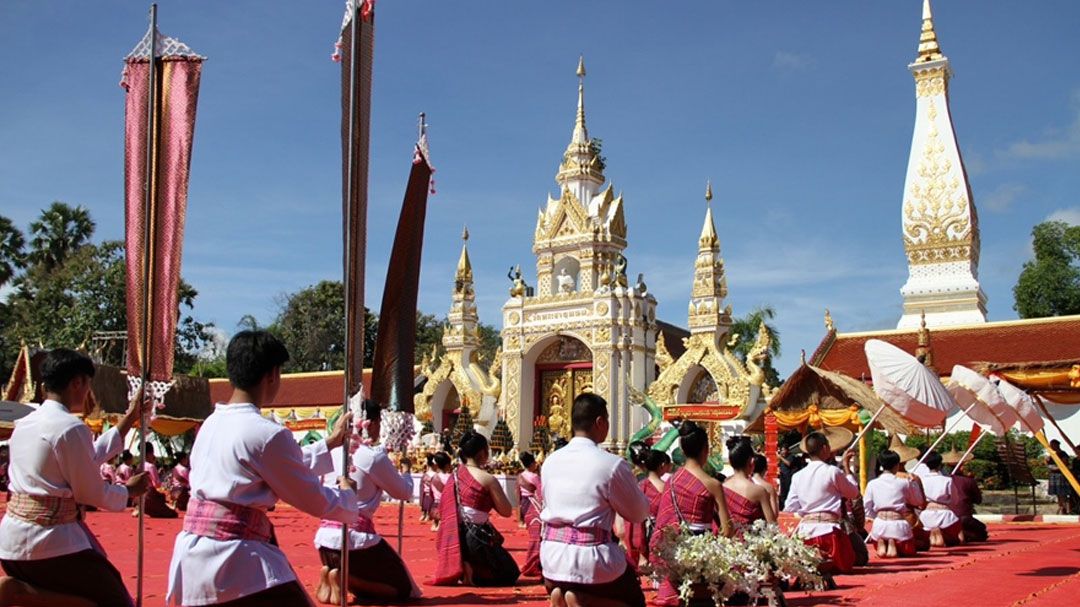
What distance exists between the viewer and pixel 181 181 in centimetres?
616

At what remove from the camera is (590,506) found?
16.7 ft

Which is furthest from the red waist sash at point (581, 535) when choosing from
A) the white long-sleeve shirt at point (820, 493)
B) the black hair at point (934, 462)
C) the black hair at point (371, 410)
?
the black hair at point (934, 462)

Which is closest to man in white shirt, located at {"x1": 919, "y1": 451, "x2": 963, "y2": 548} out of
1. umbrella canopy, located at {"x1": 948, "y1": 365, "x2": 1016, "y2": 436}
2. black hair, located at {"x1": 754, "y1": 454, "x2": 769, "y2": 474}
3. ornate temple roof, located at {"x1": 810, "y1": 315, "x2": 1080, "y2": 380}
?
umbrella canopy, located at {"x1": 948, "y1": 365, "x2": 1016, "y2": 436}

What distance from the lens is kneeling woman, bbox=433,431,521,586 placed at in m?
8.48

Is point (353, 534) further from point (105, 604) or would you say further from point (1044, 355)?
point (1044, 355)

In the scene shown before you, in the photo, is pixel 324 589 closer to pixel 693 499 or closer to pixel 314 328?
pixel 693 499

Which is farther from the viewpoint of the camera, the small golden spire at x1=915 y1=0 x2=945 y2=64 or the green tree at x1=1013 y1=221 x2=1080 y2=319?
the green tree at x1=1013 y1=221 x2=1080 y2=319

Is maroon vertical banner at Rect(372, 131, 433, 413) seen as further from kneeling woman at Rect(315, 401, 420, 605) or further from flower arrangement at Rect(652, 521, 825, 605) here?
flower arrangement at Rect(652, 521, 825, 605)

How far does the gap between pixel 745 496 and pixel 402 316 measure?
143 inches

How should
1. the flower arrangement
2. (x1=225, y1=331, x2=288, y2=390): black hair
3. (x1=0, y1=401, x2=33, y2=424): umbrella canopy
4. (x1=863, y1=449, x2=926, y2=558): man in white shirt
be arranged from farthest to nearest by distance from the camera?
(x1=0, y1=401, x2=33, y2=424): umbrella canopy, (x1=863, y1=449, x2=926, y2=558): man in white shirt, the flower arrangement, (x1=225, y1=331, x2=288, y2=390): black hair

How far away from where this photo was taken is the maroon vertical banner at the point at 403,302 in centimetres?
947

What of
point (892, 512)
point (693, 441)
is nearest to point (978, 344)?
point (892, 512)

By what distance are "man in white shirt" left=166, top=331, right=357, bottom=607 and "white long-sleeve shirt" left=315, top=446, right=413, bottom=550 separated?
2505 millimetres

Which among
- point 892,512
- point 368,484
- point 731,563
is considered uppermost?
point 368,484
